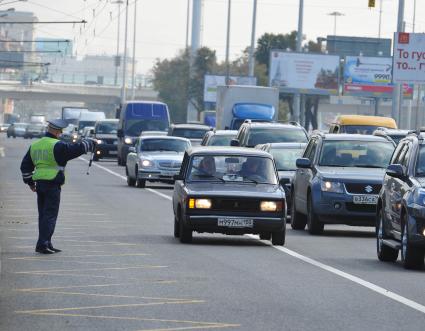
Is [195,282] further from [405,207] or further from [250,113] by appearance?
[250,113]

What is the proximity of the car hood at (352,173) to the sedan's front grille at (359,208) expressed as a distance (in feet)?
1.31

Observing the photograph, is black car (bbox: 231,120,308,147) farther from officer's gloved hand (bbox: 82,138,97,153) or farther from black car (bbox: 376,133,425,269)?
officer's gloved hand (bbox: 82,138,97,153)

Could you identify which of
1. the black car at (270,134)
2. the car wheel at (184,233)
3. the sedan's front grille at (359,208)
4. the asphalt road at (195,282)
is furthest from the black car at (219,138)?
the car wheel at (184,233)

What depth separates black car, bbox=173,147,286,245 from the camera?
21797mm

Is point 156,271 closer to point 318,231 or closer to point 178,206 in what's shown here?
point 178,206

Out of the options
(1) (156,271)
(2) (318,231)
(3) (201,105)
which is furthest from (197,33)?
(1) (156,271)

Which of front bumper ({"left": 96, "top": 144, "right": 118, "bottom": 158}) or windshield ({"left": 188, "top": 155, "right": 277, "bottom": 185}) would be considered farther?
front bumper ({"left": 96, "top": 144, "right": 118, "bottom": 158})

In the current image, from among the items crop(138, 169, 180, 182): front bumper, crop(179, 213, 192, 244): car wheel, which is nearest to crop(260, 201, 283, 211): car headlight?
crop(179, 213, 192, 244): car wheel

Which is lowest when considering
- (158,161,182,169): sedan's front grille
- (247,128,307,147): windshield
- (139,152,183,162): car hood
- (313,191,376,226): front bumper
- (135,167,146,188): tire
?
(135,167,146,188): tire

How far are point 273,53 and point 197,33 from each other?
33.7m

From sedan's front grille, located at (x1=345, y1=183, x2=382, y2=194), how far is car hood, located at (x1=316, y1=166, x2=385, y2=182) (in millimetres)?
90

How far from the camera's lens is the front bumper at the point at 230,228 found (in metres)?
21.7

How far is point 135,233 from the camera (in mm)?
24172

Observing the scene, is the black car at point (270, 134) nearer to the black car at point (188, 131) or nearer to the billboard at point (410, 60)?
the black car at point (188, 131)
